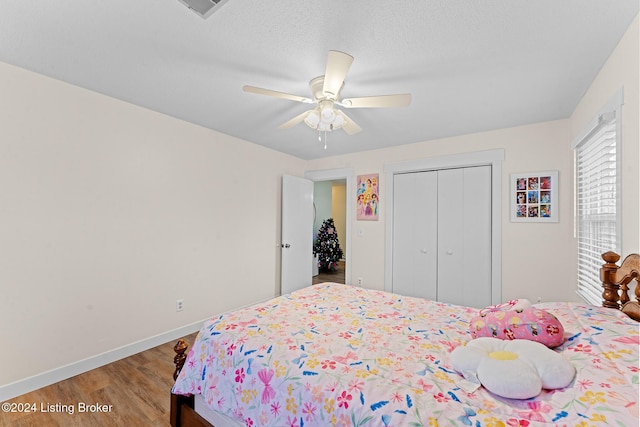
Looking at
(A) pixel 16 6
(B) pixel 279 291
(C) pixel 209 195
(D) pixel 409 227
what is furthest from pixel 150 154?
(D) pixel 409 227

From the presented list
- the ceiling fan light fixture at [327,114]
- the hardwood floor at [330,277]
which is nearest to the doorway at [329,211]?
the hardwood floor at [330,277]

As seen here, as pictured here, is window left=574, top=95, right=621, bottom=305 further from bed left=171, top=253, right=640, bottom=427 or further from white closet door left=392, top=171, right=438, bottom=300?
white closet door left=392, top=171, right=438, bottom=300

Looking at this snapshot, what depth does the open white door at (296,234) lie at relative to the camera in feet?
13.6

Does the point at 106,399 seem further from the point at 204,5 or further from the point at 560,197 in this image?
the point at 560,197

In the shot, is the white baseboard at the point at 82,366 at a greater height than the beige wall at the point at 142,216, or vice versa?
the beige wall at the point at 142,216

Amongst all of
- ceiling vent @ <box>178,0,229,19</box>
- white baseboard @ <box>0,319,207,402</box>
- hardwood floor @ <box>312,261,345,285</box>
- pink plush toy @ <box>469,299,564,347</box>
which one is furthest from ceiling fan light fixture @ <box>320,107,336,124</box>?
hardwood floor @ <box>312,261,345,285</box>

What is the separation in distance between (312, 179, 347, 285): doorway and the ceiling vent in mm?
4490

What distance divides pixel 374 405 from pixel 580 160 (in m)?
2.92

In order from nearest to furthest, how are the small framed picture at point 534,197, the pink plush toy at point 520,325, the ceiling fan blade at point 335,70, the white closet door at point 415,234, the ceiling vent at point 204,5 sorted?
the pink plush toy at point 520,325 → the ceiling vent at point 204,5 → the ceiling fan blade at point 335,70 → the small framed picture at point 534,197 → the white closet door at point 415,234

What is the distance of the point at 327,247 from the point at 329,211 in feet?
3.43

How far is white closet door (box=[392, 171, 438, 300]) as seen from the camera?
142 inches

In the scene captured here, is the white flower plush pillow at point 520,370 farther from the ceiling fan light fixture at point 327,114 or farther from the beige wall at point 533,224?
the beige wall at point 533,224

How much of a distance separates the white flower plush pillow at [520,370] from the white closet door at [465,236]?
244 centimetres

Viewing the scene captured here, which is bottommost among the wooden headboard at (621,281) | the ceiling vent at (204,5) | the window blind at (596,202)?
the wooden headboard at (621,281)
